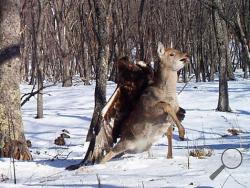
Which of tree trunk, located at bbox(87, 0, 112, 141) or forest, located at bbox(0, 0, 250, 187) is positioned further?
tree trunk, located at bbox(87, 0, 112, 141)

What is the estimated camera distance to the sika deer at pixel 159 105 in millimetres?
6773

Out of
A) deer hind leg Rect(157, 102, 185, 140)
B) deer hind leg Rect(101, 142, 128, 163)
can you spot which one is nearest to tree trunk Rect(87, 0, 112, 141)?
deer hind leg Rect(101, 142, 128, 163)

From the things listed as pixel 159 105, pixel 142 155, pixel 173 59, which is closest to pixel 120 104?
pixel 159 105

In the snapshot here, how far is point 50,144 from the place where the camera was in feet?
40.5

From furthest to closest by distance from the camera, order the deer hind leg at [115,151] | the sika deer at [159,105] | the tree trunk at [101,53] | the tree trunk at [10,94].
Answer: the tree trunk at [101,53] < the tree trunk at [10,94] < the deer hind leg at [115,151] < the sika deer at [159,105]

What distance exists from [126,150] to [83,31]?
1221 inches

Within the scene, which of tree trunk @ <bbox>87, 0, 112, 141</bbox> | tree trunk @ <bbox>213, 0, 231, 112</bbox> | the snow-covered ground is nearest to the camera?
the snow-covered ground

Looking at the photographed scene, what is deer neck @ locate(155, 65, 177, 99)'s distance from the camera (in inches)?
267

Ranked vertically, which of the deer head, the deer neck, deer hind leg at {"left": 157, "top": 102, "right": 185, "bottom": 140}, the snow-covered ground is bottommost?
the snow-covered ground

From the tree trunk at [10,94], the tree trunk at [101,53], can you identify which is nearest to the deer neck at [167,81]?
the tree trunk at [101,53]

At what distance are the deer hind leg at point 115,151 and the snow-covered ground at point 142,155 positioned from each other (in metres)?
0.08

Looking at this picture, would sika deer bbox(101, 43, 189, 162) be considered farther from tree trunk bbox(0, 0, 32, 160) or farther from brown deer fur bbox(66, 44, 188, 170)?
tree trunk bbox(0, 0, 32, 160)

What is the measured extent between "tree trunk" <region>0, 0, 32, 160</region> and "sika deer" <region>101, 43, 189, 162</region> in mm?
2519

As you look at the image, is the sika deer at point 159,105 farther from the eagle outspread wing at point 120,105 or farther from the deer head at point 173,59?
the eagle outspread wing at point 120,105
